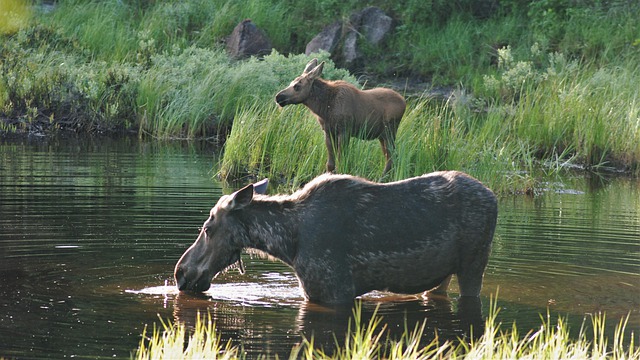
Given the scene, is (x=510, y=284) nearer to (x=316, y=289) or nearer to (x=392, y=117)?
(x=316, y=289)

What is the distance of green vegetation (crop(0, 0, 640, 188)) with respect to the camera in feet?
58.5

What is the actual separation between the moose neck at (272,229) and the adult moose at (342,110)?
688cm

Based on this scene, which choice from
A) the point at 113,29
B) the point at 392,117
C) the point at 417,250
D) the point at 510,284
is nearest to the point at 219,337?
the point at 417,250

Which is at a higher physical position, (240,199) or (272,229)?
(240,199)

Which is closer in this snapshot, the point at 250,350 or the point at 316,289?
the point at 250,350

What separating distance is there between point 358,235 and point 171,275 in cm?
226

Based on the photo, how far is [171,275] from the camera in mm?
10789

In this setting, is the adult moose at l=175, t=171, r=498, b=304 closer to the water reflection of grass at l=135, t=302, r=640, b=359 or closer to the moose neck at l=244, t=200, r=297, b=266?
the moose neck at l=244, t=200, r=297, b=266

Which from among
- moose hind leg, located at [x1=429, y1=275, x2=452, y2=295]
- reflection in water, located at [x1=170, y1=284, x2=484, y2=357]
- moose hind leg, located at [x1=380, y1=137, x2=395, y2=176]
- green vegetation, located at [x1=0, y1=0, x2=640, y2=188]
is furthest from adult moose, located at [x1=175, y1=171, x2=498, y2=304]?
moose hind leg, located at [x1=380, y1=137, x2=395, y2=176]

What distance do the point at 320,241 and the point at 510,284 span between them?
7.45 ft

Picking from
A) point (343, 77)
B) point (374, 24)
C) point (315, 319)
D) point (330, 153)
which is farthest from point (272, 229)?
point (374, 24)

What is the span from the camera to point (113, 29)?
30797 millimetres

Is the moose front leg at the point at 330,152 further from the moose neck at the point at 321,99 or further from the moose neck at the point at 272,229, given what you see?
the moose neck at the point at 272,229

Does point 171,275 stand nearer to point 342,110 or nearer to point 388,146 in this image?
point 342,110
